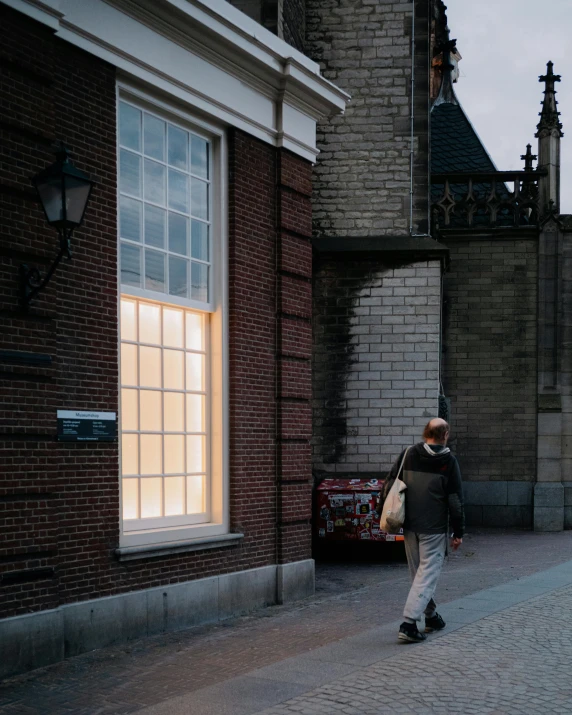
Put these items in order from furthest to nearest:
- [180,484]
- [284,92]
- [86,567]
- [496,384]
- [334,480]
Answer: [496,384] → [334,480] → [284,92] → [180,484] → [86,567]

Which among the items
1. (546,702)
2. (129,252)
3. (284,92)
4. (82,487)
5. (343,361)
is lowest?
(546,702)

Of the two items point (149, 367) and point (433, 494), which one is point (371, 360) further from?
point (433, 494)

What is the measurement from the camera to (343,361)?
1506 centimetres

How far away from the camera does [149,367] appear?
8.94m

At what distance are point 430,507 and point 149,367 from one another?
2.94 metres

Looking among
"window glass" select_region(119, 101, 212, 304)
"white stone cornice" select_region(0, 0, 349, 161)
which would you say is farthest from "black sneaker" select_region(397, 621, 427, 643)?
"white stone cornice" select_region(0, 0, 349, 161)

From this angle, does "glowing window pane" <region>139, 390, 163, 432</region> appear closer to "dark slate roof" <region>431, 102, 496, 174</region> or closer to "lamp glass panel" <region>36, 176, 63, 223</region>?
"lamp glass panel" <region>36, 176, 63, 223</region>

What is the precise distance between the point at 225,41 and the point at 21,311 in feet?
12.6

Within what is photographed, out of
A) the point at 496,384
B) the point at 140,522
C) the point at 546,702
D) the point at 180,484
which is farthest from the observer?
the point at 496,384

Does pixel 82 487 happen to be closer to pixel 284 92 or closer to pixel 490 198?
pixel 284 92

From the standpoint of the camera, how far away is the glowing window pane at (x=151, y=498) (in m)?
8.80

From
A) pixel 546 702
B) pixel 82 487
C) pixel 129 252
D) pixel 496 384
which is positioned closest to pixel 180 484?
pixel 82 487

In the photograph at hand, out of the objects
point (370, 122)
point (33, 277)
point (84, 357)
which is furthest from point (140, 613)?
point (370, 122)

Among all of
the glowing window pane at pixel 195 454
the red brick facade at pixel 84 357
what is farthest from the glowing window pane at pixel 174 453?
the red brick facade at pixel 84 357
